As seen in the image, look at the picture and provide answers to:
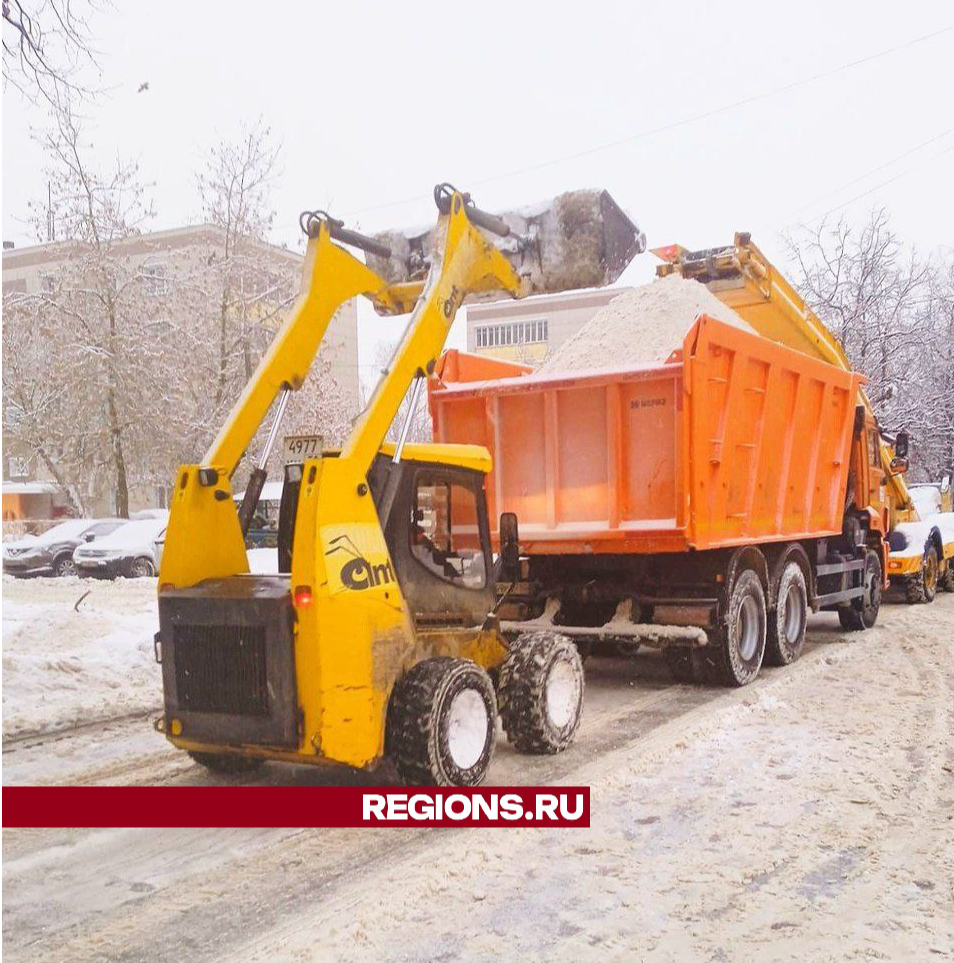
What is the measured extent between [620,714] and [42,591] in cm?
1216

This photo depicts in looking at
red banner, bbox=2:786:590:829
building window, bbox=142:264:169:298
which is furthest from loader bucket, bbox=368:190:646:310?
building window, bbox=142:264:169:298

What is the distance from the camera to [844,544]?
1148 centimetres

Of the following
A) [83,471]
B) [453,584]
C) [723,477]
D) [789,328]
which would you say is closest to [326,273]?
[453,584]

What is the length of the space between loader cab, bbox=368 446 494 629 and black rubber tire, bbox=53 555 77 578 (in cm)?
1745

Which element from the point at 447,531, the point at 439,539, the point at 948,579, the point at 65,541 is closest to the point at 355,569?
the point at 439,539

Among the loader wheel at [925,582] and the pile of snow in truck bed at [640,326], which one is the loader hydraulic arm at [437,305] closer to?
the pile of snow in truck bed at [640,326]

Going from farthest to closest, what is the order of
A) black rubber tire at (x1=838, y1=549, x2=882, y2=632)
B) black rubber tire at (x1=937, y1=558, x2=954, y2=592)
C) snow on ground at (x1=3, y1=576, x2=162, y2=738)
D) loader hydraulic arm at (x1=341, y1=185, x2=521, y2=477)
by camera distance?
black rubber tire at (x1=937, y1=558, x2=954, y2=592) → black rubber tire at (x1=838, y1=549, x2=882, y2=632) → snow on ground at (x1=3, y1=576, x2=162, y2=738) → loader hydraulic arm at (x1=341, y1=185, x2=521, y2=477)

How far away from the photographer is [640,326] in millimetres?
9375

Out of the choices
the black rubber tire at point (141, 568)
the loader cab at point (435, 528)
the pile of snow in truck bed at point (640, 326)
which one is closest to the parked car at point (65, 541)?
the black rubber tire at point (141, 568)

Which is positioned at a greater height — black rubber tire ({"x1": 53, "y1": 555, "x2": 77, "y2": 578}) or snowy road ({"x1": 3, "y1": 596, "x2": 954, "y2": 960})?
black rubber tire ({"x1": 53, "y1": 555, "x2": 77, "y2": 578})

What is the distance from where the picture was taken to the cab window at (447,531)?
18.5 feet

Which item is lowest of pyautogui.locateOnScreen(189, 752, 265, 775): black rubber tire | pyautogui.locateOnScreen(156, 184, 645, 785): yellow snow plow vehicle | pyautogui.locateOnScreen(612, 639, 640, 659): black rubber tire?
pyautogui.locateOnScreen(612, 639, 640, 659): black rubber tire

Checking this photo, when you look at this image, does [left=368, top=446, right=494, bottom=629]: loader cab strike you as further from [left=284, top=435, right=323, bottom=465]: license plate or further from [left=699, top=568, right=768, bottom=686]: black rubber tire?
[left=699, top=568, right=768, bottom=686]: black rubber tire

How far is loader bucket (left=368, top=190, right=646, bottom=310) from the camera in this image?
600cm
